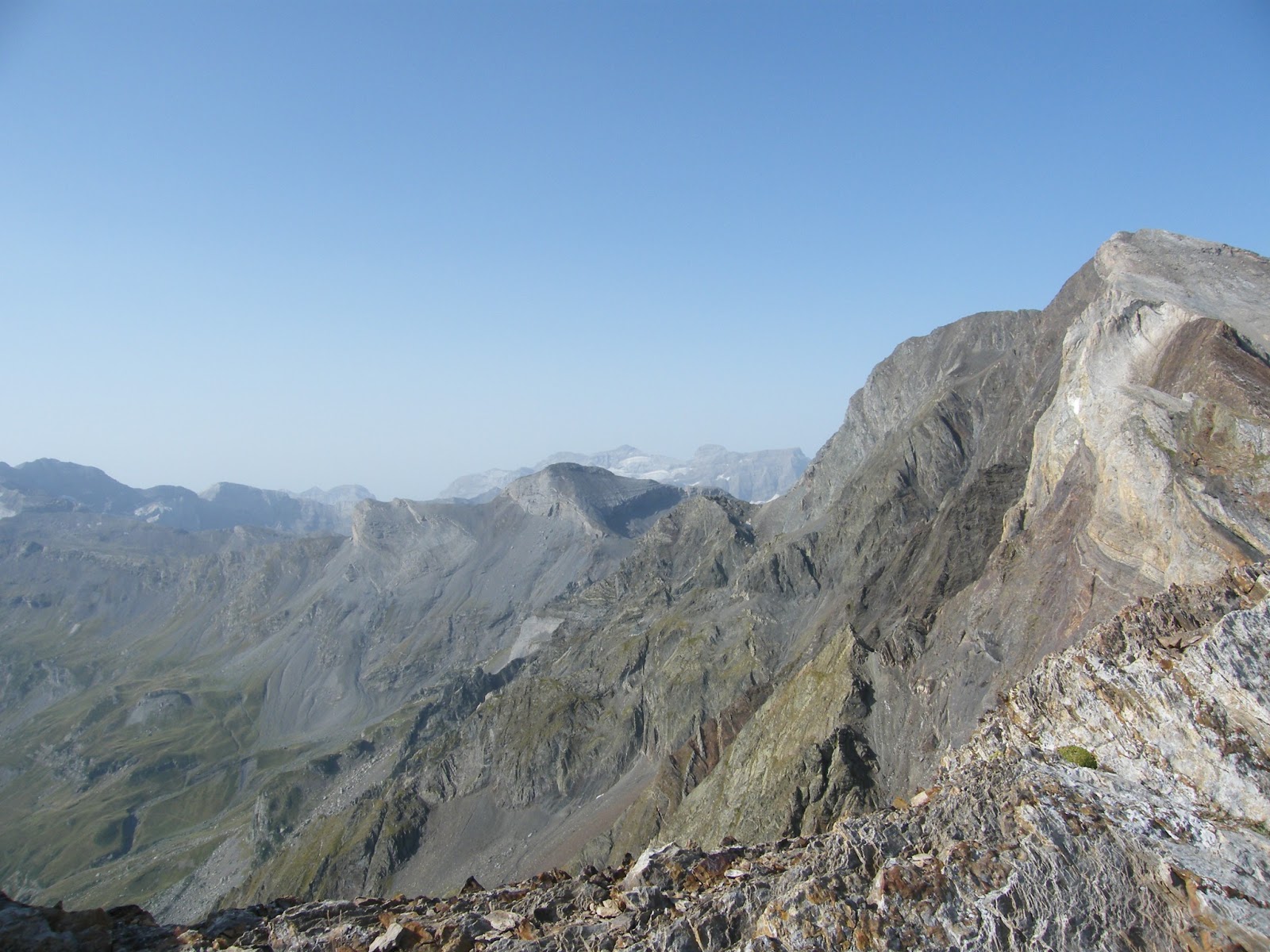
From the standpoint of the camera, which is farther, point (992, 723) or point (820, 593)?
point (820, 593)

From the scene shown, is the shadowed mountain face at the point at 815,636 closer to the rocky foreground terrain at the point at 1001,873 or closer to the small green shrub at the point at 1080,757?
the rocky foreground terrain at the point at 1001,873

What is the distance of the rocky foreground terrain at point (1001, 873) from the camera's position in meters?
18.0

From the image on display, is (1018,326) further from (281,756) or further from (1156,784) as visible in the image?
(281,756)

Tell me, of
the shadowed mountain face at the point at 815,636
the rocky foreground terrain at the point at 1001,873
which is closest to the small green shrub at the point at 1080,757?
the rocky foreground terrain at the point at 1001,873

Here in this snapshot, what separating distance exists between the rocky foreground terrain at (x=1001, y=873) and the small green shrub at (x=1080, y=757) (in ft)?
0.18

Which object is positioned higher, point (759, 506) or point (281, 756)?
point (759, 506)

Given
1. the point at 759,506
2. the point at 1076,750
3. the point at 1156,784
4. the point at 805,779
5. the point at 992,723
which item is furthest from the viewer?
the point at 759,506

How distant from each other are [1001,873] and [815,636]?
80.5 metres

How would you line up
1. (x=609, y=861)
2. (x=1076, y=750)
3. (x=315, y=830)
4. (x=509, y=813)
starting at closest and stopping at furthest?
(x=1076, y=750) < (x=609, y=861) < (x=509, y=813) < (x=315, y=830)

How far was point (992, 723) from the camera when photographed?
2939 cm

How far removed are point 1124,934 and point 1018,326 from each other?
124m

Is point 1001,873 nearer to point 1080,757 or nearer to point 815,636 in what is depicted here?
point 1080,757

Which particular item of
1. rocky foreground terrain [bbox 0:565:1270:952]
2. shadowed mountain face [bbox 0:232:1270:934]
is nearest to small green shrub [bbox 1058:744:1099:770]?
rocky foreground terrain [bbox 0:565:1270:952]

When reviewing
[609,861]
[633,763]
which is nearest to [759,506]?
[633,763]
